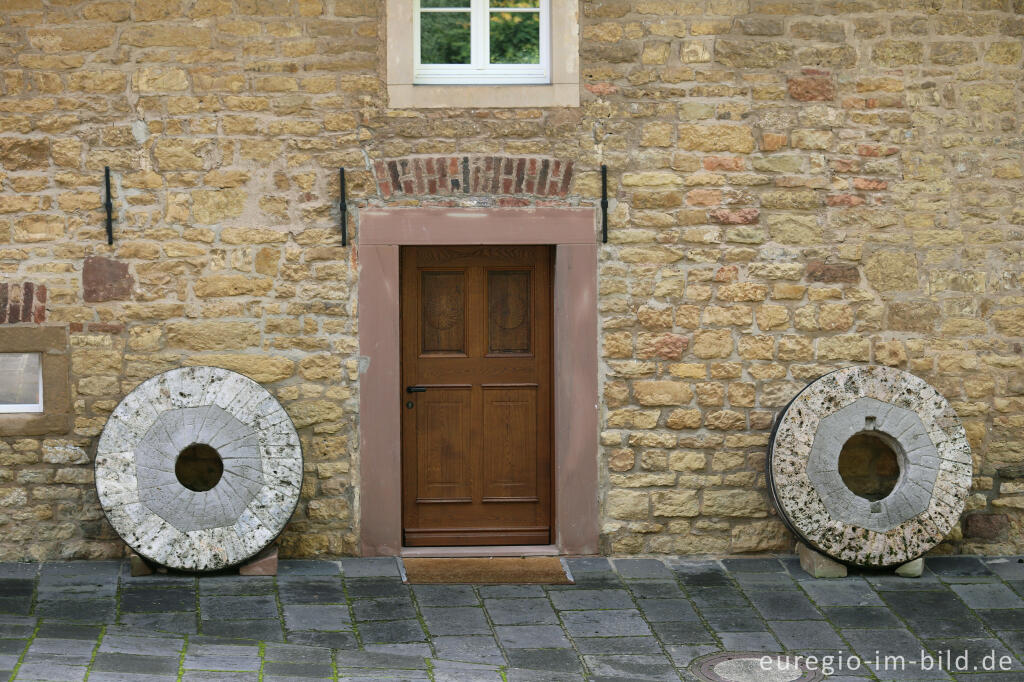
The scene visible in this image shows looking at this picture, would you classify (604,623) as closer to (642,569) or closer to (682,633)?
(682,633)

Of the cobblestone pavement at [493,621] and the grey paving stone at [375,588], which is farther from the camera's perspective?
the grey paving stone at [375,588]

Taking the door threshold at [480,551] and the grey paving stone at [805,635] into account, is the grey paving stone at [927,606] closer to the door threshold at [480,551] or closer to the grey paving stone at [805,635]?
the grey paving stone at [805,635]

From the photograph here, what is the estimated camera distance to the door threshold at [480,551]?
23.6ft

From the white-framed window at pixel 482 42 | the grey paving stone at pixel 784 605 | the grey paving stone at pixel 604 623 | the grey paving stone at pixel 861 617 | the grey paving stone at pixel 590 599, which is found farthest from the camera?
the white-framed window at pixel 482 42

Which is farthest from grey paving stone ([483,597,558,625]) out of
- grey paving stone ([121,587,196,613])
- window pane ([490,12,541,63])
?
window pane ([490,12,541,63])

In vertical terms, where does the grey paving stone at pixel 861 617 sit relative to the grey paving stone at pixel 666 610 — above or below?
below

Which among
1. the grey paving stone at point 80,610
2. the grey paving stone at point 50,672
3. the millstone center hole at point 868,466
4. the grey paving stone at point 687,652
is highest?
the millstone center hole at point 868,466

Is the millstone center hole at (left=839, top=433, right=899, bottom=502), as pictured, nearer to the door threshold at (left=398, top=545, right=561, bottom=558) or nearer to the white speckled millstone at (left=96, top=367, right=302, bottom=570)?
the door threshold at (left=398, top=545, right=561, bottom=558)

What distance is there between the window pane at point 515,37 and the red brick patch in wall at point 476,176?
62 cm

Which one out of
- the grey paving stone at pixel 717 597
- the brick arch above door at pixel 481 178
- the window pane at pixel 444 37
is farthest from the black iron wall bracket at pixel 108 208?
the grey paving stone at pixel 717 597

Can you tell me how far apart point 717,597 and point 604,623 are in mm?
754

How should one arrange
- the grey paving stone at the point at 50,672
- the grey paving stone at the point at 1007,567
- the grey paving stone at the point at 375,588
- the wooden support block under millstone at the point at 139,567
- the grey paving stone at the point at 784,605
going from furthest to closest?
the grey paving stone at the point at 1007,567
the wooden support block under millstone at the point at 139,567
the grey paving stone at the point at 375,588
the grey paving stone at the point at 784,605
the grey paving stone at the point at 50,672

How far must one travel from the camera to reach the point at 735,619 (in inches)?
245

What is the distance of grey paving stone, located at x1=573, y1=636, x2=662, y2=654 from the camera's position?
5785mm
